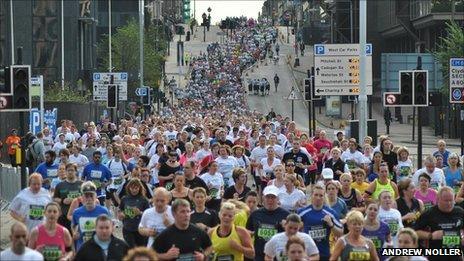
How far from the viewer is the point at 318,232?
14641 millimetres

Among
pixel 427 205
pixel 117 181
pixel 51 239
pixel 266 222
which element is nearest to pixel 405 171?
pixel 117 181

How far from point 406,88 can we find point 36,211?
11523 mm

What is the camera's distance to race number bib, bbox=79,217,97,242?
47.9ft

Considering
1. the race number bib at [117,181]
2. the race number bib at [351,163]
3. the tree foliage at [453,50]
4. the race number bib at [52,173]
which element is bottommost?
the race number bib at [117,181]

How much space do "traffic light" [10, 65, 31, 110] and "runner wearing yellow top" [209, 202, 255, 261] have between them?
30.3 feet

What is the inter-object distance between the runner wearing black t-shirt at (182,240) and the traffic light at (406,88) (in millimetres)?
13555

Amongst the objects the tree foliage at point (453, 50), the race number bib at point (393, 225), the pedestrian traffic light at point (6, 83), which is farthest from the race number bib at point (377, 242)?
the tree foliage at point (453, 50)

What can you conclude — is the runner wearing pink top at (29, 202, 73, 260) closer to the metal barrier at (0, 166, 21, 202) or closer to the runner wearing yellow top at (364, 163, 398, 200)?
the runner wearing yellow top at (364, 163, 398, 200)

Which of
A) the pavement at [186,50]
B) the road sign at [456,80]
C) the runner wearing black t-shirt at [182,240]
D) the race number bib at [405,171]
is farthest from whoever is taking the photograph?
the pavement at [186,50]

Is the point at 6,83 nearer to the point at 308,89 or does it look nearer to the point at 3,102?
the point at 3,102

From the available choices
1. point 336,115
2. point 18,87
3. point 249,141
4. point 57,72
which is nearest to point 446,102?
point 336,115

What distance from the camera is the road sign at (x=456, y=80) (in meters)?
29.1

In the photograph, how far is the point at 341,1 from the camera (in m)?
101

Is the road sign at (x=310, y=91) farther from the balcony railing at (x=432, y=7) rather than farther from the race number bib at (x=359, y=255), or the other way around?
the balcony railing at (x=432, y=7)
